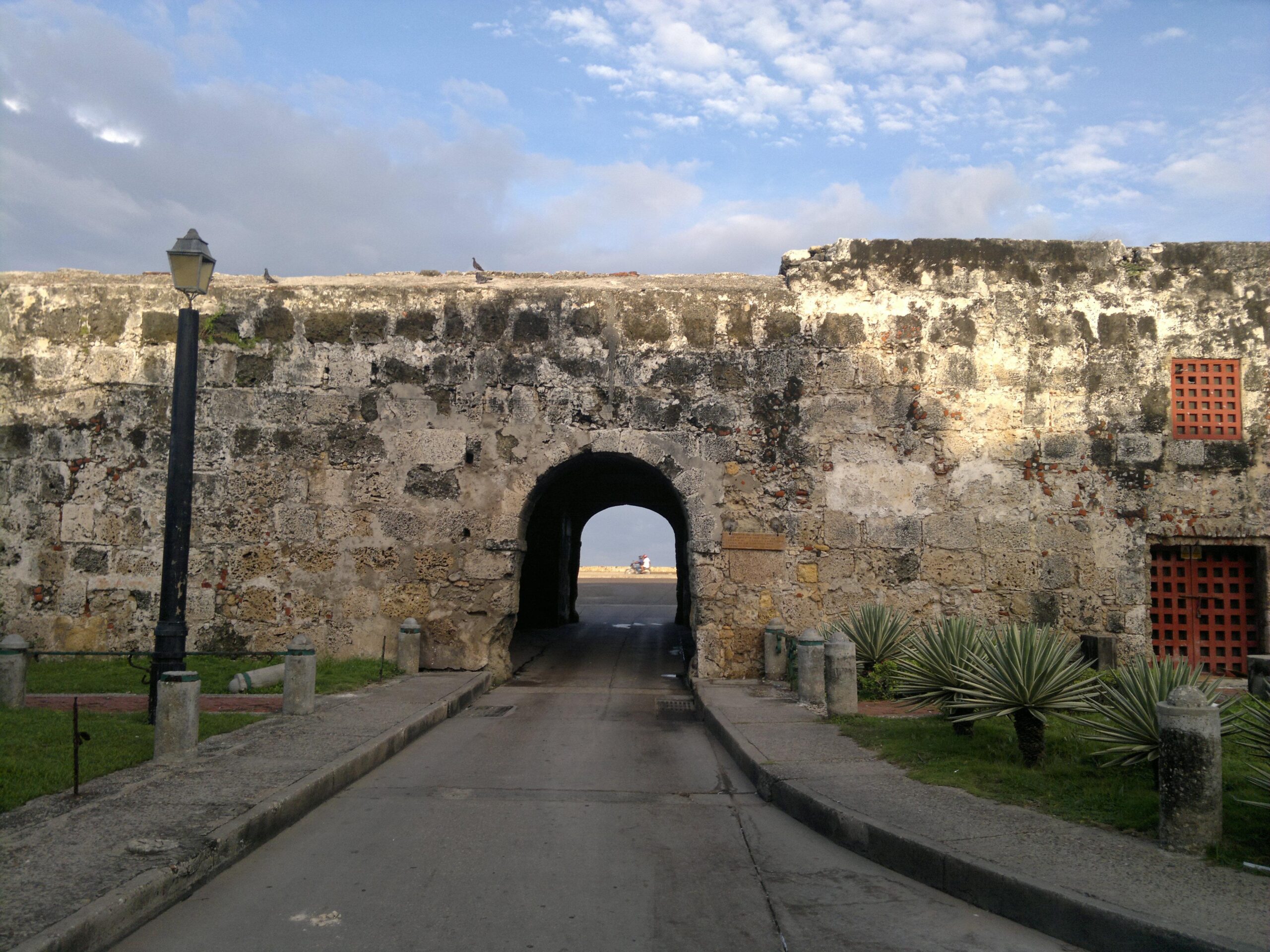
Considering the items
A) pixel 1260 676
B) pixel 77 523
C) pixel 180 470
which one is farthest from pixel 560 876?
pixel 77 523

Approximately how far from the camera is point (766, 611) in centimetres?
1141

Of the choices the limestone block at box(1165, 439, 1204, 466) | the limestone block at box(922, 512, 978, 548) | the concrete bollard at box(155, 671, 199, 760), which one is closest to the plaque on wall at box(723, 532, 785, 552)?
the limestone block at box(922, 512, 978, 548)

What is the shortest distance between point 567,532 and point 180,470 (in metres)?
13.3

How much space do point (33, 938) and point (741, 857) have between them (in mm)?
3251

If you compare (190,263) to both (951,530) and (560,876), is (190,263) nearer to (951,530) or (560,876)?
(560,876)

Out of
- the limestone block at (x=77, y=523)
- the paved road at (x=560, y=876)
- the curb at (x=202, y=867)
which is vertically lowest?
the paved road at (x=560, y=876)

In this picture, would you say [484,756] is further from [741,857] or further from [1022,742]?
[1022,742]

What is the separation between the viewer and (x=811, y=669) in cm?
920

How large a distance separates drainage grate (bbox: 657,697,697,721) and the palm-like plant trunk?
4019 mm

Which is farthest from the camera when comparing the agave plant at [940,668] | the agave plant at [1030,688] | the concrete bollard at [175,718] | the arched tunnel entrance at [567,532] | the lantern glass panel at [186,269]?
the arched tunnel entrance at [567,532]

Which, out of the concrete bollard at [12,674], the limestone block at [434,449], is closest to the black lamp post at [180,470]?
the concrete bollard at [12,674]

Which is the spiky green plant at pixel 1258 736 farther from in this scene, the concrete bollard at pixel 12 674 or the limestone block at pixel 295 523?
the limestone block at pixel 295 523

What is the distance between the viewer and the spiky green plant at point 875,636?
9953mm

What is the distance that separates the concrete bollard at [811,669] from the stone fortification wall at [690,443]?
2087 mm
